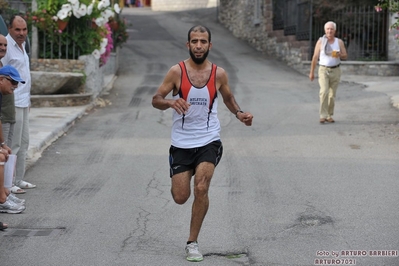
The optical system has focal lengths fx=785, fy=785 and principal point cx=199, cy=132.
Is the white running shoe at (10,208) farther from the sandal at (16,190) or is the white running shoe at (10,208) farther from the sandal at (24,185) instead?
the sandal at (24,185)

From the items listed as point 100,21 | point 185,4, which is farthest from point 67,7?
point 185,4

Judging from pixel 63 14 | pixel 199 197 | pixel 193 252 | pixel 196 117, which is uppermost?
pixel 63 14

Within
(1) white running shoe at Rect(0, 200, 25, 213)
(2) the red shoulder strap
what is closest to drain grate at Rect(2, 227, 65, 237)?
(1) white running shoe at Rect(0, 200, 25, 213)

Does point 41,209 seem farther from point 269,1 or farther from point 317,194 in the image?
point 269,1

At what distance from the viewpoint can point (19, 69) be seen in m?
Answer: 8.38

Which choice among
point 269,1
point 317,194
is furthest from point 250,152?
point 269,1

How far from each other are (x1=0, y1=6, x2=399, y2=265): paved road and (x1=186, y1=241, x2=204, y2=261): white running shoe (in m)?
0.12

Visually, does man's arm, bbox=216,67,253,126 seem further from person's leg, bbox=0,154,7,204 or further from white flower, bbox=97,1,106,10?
white flower, bbox=97,1,106,10

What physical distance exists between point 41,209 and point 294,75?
621 inches

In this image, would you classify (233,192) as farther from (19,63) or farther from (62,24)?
(62,24)

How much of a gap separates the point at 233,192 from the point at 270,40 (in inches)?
781

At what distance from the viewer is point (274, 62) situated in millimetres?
25969

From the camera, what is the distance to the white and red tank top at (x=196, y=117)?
242 inches

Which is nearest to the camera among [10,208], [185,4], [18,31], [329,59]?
[10,208]
